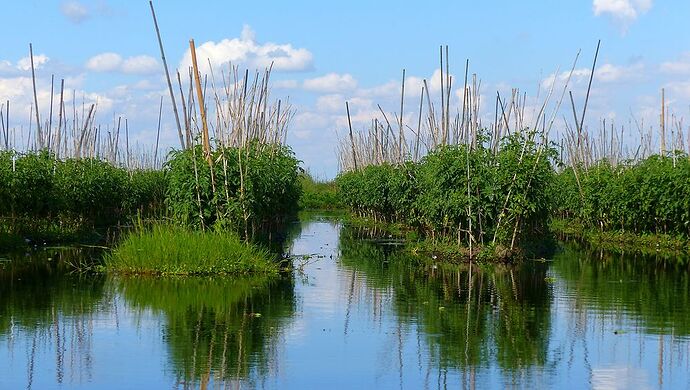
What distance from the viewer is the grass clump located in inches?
702

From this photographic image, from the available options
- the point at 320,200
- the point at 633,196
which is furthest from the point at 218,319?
the point at 320,200

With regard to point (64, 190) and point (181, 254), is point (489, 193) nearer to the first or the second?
point (181, 254)

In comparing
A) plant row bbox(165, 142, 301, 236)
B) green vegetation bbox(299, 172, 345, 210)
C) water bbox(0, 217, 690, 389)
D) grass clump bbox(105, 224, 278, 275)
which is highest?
green vegetation bbox(299, 172, 345, 210)

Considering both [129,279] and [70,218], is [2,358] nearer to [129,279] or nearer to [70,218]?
[129,279]

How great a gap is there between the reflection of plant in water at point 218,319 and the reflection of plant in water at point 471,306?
1.79 m

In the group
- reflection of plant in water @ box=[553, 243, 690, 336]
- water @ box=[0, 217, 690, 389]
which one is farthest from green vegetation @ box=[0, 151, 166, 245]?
reflection of plant in water @ box=[553, 243, 690, 336]

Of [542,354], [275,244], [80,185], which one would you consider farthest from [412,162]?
[542,354]

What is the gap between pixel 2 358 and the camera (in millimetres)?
10148

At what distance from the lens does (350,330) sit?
12.5 m

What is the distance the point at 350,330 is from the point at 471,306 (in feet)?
8.70

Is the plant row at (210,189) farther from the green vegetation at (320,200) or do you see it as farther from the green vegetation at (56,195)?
the green vegetation at (320,200)

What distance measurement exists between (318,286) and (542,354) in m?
7.19

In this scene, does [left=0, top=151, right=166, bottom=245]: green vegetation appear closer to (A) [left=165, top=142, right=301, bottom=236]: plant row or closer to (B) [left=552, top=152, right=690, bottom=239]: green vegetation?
(A) [left=165, top=142, right=301, bottom=236]: plant row

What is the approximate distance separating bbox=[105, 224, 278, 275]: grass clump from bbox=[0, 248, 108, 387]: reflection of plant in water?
718 mm
